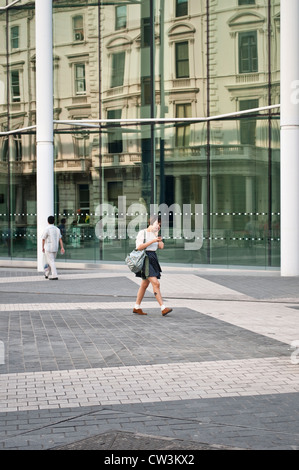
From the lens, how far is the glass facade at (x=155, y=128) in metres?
20.8

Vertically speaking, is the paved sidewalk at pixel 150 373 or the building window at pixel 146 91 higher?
the building window at pixel 146 91

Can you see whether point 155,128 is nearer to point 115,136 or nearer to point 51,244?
point 115,136

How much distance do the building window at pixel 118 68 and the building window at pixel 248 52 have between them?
4.13m

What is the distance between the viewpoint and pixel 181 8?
22.2 metres

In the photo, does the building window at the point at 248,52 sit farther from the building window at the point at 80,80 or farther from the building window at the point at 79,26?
the building window at the point at 79,26

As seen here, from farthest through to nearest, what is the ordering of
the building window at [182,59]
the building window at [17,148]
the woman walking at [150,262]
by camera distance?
the building window at [17,148] < the building window at [182,59] < the woman walking at [150,262]

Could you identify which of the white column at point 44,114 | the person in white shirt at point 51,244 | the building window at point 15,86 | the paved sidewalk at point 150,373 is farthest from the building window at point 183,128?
the paved sidewalk at point 150,373

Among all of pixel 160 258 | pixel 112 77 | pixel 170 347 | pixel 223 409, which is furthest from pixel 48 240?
pixel 223 409

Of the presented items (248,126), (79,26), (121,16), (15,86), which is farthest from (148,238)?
(15,86)

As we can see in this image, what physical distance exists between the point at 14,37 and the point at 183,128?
764cm

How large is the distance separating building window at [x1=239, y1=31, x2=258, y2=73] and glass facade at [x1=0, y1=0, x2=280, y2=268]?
32mm

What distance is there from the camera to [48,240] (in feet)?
60.2

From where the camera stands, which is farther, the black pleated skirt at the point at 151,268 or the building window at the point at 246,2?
the building window at the point at 246,2

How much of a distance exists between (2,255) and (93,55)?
7833 millimetres
